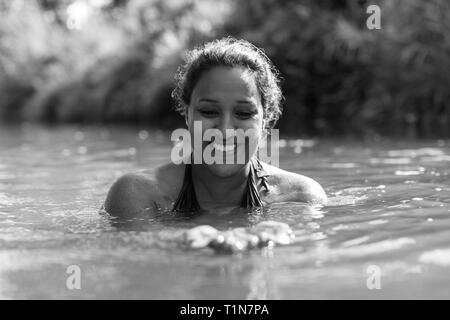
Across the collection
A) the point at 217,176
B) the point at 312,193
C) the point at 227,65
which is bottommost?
the point at 312,193

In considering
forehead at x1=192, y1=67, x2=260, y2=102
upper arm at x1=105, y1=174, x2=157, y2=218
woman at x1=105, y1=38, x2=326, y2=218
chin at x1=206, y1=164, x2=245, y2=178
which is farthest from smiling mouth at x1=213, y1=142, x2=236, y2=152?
upper arm at x1=105, y1=174, x2=157, y2=218

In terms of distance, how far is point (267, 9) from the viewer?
14.1 metres

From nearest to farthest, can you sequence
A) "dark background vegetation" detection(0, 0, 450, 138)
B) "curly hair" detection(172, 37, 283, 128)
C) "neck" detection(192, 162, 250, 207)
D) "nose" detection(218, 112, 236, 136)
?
"nose" detection(218, 112, 236, 136) → "curly hair" detection(172, 37, 283, 128) → "neck" detection(192, 162, 250, 207) → "dark background vegetation" detection(0, 0, 450, 138)

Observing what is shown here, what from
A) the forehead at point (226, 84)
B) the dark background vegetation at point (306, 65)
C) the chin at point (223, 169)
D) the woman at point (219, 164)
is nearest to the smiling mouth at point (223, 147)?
the woman at point (219, 164)

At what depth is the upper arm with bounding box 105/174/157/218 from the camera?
3.75 meters

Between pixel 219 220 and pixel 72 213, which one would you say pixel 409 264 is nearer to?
pixel 219 220

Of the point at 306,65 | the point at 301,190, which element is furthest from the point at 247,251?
the point at 306,65

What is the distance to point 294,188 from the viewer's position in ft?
13.6

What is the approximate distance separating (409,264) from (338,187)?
232 centimetres

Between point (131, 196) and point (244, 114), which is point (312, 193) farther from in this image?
point (131, 196)

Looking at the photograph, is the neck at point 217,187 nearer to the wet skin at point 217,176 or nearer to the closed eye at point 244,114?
the wet skin at point 217,176

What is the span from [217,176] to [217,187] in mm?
88

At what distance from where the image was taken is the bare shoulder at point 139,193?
3756 mm

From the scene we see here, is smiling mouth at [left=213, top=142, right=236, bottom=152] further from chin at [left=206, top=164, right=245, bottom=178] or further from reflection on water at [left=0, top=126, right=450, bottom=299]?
reflection on water at [left=0, top=126, right=450, bottom=299]
